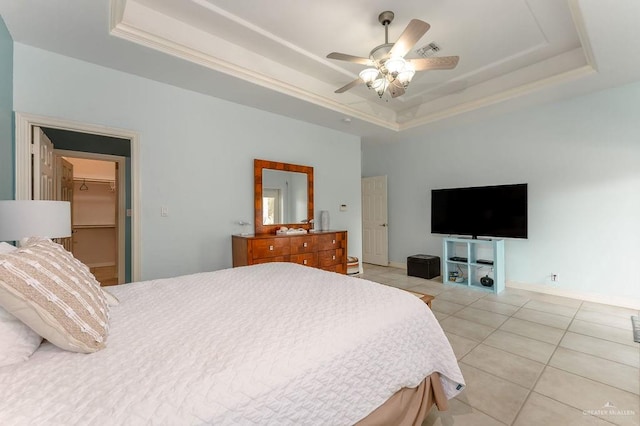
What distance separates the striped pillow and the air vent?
348cm

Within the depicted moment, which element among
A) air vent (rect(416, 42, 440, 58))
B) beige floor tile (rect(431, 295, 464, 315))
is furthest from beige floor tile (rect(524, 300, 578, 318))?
air vent (rect(416, 42, 440, 58))

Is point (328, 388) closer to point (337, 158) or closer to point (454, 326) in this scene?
point (454, 326)

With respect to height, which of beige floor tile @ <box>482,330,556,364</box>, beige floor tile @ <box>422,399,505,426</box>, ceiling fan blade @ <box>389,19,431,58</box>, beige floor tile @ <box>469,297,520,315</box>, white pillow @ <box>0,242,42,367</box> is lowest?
beige floor tile @ <box>422,399,505,426</box>

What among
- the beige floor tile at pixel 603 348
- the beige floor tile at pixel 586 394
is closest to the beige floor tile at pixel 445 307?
the beige floor tile at pixel 603 348

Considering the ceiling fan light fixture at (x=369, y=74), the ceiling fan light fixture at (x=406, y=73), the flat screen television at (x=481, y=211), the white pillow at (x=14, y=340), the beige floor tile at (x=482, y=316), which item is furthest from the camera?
the flat screen television at (x=481, y=211)

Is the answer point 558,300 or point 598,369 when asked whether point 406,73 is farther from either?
point 558,300

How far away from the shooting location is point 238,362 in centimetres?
89

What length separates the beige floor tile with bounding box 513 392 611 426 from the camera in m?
1.59

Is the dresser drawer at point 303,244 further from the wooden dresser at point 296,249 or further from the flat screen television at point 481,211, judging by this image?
the flat screen television at point 481,211

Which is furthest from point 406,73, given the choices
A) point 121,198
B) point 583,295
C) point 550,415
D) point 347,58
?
point 121,198

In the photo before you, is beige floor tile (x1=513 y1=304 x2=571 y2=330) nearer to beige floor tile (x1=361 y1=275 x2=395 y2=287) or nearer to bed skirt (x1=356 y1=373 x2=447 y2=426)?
beige floor tile (x1=361 y1=275 x2=395 y2=287)

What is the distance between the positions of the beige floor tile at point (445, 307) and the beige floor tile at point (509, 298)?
0.60 metres

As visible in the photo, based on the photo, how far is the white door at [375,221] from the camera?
5.82 m

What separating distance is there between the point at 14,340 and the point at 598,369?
3.30 meters
